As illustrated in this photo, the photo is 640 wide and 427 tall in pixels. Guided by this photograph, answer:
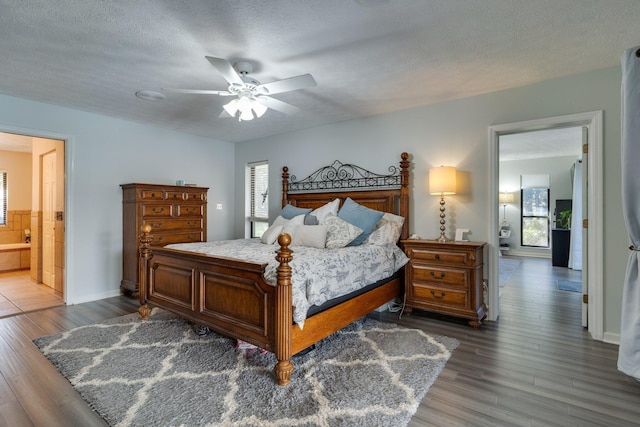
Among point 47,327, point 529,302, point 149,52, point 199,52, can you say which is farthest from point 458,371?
point 47,327

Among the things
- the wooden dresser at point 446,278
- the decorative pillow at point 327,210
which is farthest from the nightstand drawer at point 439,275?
the decorative pillow at point 327,210

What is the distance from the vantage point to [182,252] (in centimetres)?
303

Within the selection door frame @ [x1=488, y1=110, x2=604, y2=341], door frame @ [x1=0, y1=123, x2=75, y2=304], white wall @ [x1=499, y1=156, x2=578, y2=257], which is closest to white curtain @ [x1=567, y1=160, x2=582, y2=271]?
white wall @ [x1=499, y1=156, x2=578, y2=257]

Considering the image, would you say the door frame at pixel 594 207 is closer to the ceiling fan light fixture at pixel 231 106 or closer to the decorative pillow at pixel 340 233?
the decorative pillow at pixel 340 233

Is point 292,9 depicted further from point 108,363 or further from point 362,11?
point 108,363

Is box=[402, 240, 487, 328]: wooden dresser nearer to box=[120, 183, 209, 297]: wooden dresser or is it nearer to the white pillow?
the white pillow

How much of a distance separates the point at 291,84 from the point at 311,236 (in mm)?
1700

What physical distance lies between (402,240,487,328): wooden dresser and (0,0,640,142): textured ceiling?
173cm

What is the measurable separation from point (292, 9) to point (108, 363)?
293 centimetres

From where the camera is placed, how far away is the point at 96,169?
4359 millimetres

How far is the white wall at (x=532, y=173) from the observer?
7.81 metres

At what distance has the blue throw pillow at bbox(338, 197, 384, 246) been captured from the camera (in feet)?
12.3

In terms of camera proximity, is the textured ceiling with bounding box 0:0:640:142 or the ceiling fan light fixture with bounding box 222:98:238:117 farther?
the ceiling fan light fixture with bounding box 222:98:238:117

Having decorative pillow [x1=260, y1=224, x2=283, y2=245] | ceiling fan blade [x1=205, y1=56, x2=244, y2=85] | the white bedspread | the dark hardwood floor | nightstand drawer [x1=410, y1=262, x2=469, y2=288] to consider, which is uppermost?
ceiling fan blade [x1=205, y1=56, x2=244, y2=85]
